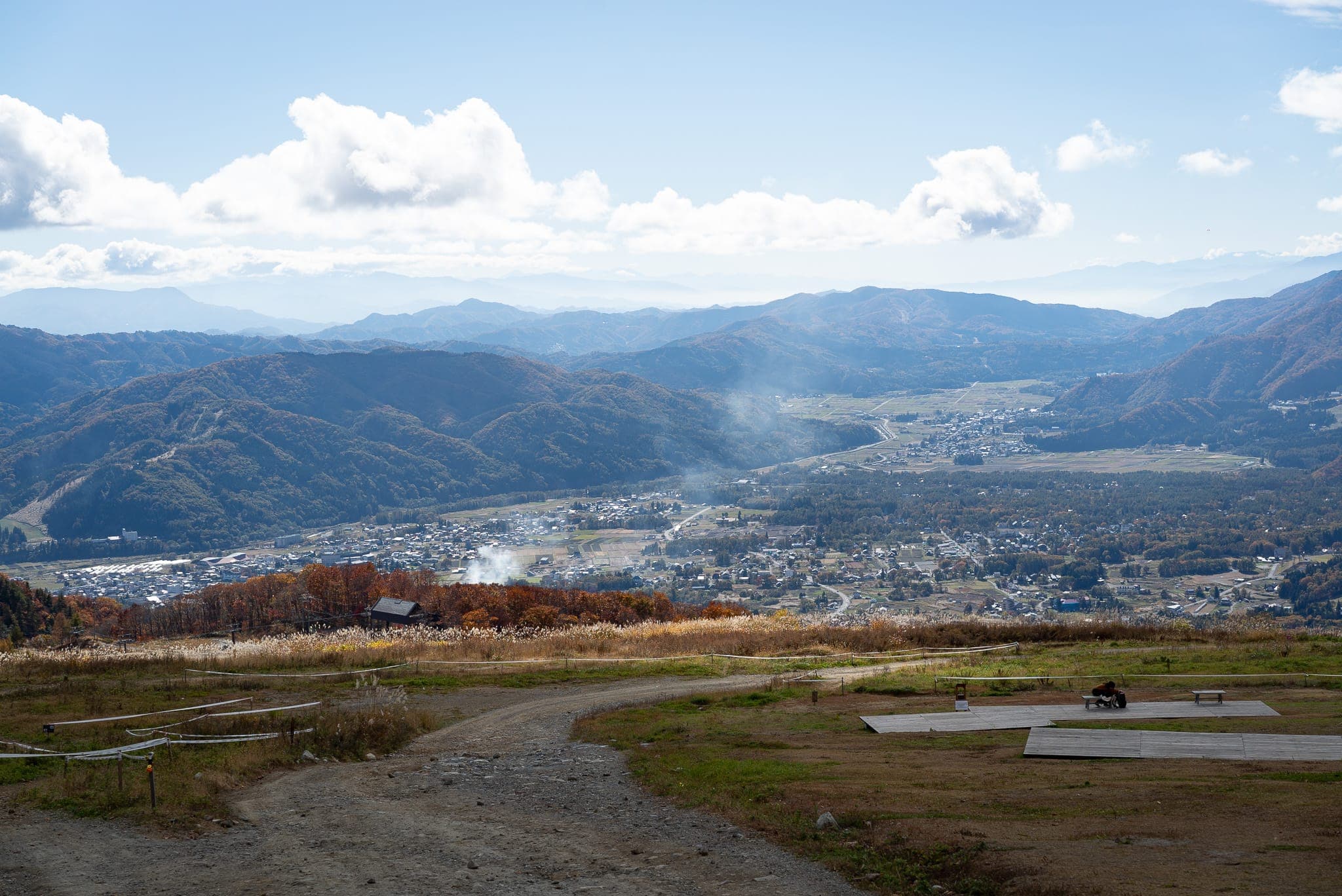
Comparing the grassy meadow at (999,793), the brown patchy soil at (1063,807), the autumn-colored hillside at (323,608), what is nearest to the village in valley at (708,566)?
the autumn-colored hillside at (323,608)

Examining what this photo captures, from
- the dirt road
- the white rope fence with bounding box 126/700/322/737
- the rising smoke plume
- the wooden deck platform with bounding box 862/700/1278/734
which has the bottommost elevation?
the rising smoke plume

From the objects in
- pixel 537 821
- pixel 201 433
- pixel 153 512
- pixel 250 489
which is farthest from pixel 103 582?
pixel 537 821

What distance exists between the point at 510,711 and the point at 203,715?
16.8ft

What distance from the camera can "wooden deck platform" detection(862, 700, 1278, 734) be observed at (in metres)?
13.8

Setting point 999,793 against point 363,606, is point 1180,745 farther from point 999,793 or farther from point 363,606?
point 363,606

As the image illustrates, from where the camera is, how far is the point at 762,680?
19938 mm

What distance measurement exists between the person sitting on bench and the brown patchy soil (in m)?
1.09

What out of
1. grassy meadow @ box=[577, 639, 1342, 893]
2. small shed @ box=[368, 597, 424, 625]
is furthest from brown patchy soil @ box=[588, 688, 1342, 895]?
small shed @ box=[368, 597, 424, 625]

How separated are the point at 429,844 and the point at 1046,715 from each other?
9353mm

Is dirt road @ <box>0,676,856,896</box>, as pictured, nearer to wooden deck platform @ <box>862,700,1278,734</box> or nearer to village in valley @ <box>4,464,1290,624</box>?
wooden deck platform @ <box>862,700,1278,734</box>

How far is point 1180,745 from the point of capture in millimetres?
11961

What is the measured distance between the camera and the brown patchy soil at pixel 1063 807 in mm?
7777

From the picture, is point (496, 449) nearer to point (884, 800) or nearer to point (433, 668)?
point (433, 668)

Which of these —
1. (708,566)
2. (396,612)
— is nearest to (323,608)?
(396,612)
